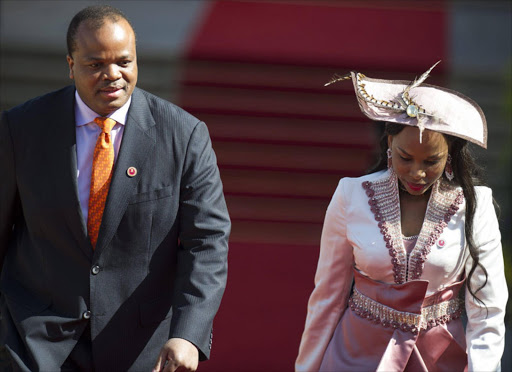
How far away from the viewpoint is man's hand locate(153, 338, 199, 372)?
9.64 ft

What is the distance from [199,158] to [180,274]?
37 centimetres

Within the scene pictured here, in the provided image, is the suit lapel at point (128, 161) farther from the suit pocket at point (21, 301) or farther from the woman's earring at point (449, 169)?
the woman's earring at point (449, 169)

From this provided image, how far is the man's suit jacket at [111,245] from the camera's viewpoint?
3.08 metres

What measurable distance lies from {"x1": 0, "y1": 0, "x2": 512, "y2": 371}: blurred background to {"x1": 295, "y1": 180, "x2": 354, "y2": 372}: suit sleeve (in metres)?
2.61

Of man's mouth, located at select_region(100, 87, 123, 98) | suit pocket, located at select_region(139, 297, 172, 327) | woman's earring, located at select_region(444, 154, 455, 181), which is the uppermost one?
man's mouth, located at select_region(100, 87, 123, 98)

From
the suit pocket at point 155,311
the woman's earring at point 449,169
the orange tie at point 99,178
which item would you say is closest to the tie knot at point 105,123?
the orange tie at point 99,178

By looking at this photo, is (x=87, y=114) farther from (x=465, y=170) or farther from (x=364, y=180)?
(x=465, y=170)

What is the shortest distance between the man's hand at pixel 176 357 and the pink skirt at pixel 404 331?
54 cm

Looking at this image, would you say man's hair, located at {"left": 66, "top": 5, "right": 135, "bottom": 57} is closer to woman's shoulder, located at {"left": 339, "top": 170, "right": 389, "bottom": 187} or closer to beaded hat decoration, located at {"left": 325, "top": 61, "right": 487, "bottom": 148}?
beaded hat decoration, located at {"left": 325, "top": 61, "right": 487, "bottom": 148}

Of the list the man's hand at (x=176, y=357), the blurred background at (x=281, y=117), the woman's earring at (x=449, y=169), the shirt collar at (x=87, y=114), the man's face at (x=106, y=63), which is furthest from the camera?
the blurred background at (x=281, y=117)

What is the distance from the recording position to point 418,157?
3188 mm

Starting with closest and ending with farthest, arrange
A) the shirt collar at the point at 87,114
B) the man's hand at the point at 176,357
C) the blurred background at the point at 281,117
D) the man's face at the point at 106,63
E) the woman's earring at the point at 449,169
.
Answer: the man's hand at the point at 176,357 → the man's face at the point at 106,63 → the shirt collar at the point at 87,114 → the woman's earring at the point at 449,169 → the blurred background at the point at 281,117

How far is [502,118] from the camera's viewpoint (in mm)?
7188

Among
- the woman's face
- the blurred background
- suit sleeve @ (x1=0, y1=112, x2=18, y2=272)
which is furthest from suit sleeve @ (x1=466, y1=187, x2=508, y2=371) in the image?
the blurred background
